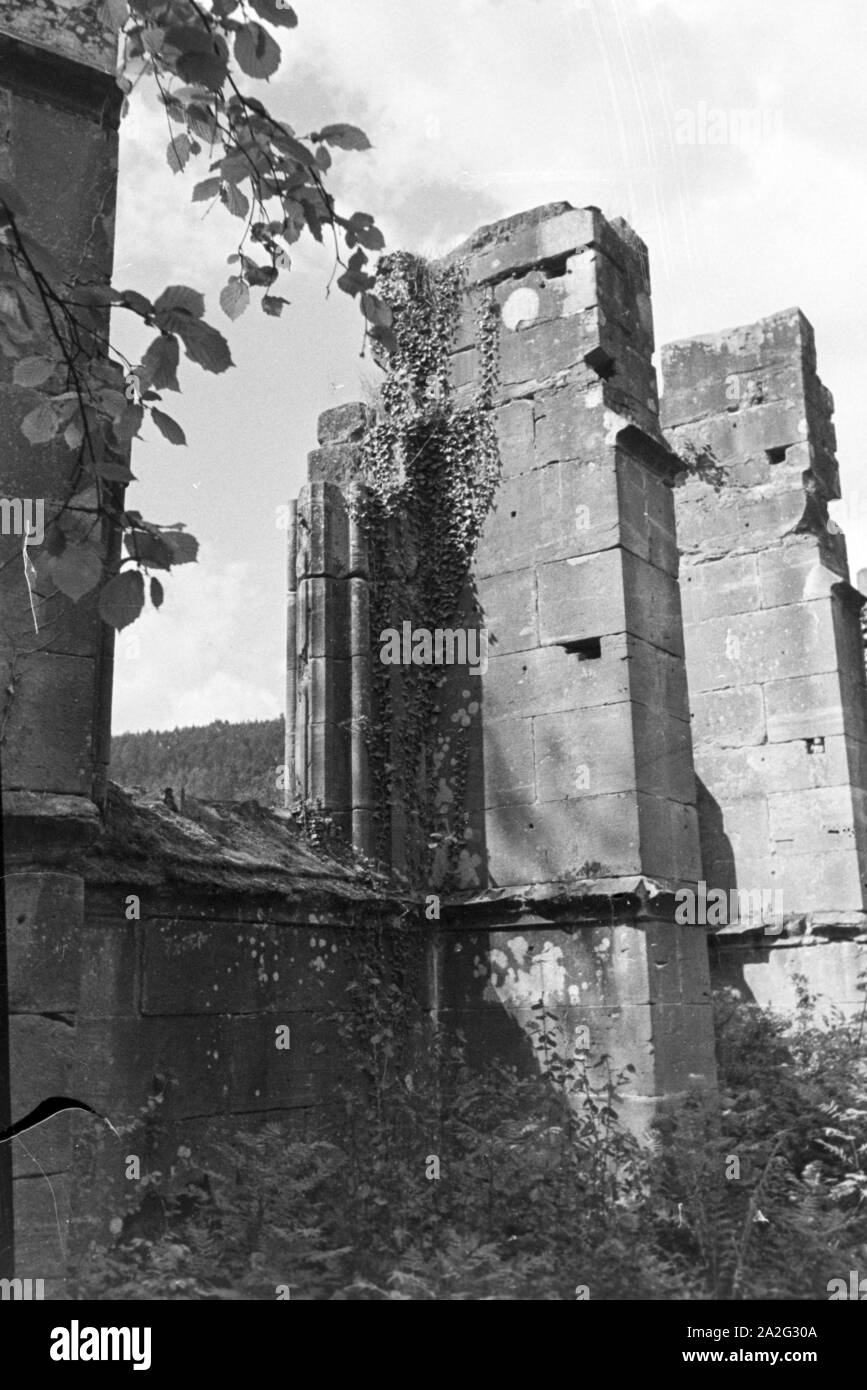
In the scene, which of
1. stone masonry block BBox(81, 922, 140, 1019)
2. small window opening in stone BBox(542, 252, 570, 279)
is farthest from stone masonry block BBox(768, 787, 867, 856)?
stone masonry block BBox(81, 922, 140, 1019)

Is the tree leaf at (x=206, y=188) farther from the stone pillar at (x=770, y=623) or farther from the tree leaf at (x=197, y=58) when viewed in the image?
the stone pillar at (x=770, y=623)

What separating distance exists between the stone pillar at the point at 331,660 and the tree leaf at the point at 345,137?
16.7 ft

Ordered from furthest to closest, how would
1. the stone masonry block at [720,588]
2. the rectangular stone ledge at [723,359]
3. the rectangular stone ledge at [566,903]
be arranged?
1. the rectangular stone ledge at [723,359]
2. the stone masonry block at [720,588]
3. the rectangular stone ledge at [566,903]

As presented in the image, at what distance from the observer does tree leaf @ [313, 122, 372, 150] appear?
3693mm

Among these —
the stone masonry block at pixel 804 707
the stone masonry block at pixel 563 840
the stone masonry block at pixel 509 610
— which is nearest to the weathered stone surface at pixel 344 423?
the stone masonry block at pixel 509 610

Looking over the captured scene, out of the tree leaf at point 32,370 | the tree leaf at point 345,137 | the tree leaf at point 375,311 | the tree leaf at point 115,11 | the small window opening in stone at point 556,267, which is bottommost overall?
the tree leaf at point 32,370

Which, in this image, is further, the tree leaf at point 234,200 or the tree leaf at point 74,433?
the tree leaf at point 234,200

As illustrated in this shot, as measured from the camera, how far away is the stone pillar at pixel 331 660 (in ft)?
27.7

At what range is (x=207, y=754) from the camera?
16922mm

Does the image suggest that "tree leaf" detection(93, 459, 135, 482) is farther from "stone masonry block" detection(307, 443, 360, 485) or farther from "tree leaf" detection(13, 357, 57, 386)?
"stone masonry block" detection(307, 443, 360, 485)

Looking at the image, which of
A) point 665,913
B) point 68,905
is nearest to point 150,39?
point 68,905

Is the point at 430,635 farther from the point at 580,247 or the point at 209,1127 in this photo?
the point at 209,1127

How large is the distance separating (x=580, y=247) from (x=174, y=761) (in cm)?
1028

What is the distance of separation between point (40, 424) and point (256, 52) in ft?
4.29
